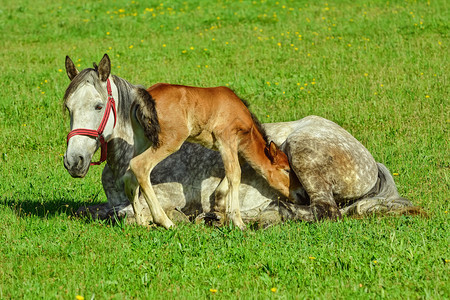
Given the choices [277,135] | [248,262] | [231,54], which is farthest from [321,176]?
[231,54]

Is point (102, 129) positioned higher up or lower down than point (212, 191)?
higher up

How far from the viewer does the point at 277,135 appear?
25.2 ft

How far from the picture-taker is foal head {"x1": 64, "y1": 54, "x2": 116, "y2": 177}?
591 cm

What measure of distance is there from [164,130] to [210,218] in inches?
56.4

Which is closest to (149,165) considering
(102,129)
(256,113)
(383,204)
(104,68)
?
(102,129)

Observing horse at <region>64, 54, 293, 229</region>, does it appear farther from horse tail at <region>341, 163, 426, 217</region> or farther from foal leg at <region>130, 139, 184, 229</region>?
horse tail at <region>341, 163, 426, 217</region>

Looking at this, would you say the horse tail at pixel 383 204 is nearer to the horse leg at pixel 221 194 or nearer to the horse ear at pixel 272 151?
the horse ear at pixel 272 151

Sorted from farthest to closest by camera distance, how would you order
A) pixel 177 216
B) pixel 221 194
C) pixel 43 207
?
pixel 43 207
pixel 177 216
pixel 221 194

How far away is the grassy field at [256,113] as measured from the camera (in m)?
4.90

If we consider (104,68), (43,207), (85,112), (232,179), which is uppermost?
(104,68)

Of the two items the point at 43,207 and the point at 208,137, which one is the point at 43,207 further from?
the point at 208,137

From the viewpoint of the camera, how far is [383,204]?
680 centimetres

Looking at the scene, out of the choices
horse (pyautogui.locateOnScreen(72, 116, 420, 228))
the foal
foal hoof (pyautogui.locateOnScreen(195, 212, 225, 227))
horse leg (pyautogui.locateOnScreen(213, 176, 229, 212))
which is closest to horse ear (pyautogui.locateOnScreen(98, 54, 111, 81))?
the foal

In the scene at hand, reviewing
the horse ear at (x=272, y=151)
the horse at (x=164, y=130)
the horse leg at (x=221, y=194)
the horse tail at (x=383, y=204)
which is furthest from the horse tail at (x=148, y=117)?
the horse tail at (x=383, y=204)
